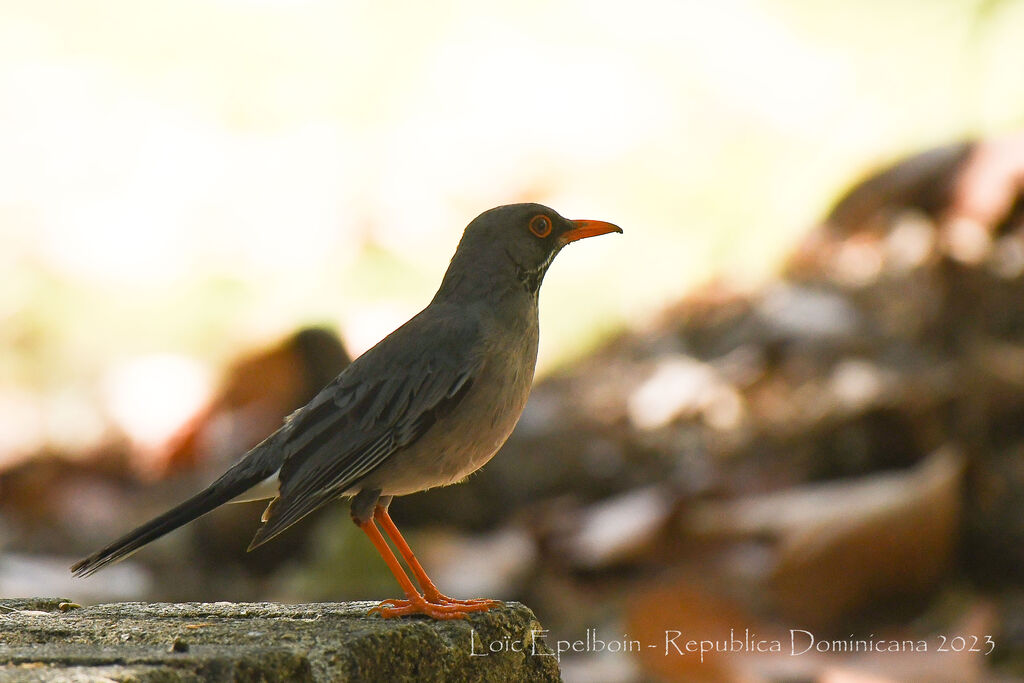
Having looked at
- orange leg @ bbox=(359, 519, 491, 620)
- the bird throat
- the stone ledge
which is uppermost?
the bird throat

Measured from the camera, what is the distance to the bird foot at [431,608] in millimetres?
3344

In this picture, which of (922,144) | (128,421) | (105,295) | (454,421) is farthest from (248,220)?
(454,421)

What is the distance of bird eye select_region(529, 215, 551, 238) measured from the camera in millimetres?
4434

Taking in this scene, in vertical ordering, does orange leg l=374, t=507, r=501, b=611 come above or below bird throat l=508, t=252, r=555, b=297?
below

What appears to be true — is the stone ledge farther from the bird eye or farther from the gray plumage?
the bird eye

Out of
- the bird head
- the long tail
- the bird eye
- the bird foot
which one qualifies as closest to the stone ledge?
the bird foot

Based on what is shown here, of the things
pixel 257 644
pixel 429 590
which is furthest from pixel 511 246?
pixel 257 644

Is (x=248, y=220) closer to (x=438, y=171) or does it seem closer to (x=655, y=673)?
(x=438, y=171)

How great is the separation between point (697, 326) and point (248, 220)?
17.7 ft

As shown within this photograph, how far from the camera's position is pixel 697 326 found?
33.6ft

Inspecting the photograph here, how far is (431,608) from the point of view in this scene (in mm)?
3385

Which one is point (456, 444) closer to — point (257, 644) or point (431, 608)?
point (431, 608)

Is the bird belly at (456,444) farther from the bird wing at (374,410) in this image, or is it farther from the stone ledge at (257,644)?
the stone ledge at (257,644)

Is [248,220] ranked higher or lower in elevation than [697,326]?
higher
